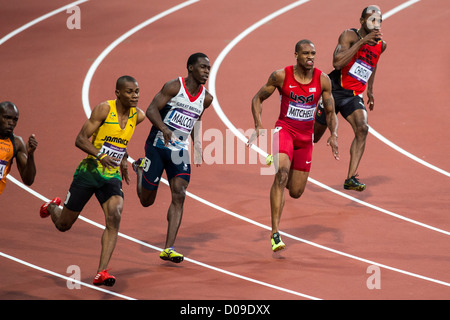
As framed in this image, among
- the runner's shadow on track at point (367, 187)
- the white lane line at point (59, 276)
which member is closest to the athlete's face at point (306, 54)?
the runner's shadow on track at point (367, 187)

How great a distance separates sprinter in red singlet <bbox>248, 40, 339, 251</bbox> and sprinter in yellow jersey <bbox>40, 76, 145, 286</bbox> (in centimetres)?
161

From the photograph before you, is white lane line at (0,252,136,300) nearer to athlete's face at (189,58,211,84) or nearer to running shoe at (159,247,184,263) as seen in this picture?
running shoe at (159,247,184,263)

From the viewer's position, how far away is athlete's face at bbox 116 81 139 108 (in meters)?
8.73

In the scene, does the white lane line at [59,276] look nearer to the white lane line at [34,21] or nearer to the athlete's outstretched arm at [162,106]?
the athlete's outstretched arm at [162,106]

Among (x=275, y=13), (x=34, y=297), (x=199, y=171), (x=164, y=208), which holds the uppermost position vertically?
(x=275, y=13)

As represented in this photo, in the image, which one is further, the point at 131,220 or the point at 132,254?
the point at 131,220

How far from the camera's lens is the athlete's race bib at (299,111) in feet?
32.7

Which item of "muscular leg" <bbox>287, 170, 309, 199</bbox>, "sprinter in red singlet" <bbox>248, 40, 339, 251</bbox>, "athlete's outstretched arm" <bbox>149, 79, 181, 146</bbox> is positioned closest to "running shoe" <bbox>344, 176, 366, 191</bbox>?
"muscular leg" <bbox>287, 170, 309, 199</bbox>

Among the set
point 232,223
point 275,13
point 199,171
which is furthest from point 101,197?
point 275,13

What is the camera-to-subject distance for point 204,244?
398 inches

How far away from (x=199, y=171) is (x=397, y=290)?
455cm

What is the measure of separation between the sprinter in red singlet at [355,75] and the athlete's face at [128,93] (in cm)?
345

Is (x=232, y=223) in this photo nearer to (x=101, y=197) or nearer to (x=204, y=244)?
(x=204, y=244)

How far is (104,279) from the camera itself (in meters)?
8.48
